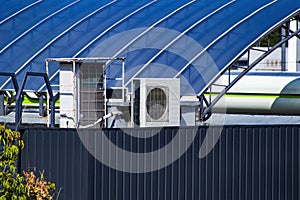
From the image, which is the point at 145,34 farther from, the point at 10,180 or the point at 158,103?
the point at 10,180

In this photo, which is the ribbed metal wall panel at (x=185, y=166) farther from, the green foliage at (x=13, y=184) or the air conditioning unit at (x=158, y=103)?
the air conditioning unit at (x=158, y=103)

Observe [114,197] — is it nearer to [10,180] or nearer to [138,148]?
[138,148]

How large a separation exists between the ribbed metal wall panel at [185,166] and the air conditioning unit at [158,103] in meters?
4.21

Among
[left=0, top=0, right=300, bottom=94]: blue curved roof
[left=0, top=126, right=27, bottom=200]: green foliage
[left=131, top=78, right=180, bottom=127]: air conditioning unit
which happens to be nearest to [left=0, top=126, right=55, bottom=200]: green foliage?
[left=0, top=126, right=27, bottom=200]: green foliage

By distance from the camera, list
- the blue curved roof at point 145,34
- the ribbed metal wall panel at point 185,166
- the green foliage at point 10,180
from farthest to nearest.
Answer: the blue curved roof at point 145,34 < the ribbed metal wall panel at point 185,166 < the green foliage at point 10,180

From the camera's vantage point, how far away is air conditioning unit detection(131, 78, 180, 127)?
60.2 feet

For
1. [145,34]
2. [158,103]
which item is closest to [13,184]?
[158,103]

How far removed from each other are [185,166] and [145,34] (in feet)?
32.2

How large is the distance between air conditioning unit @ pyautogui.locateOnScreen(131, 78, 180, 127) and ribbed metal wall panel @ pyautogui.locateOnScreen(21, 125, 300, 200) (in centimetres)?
421

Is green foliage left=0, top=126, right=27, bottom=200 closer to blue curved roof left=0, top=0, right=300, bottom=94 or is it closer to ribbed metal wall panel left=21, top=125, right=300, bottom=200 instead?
ribbed metal wall panel left=21, top=125, right=300, bottom=200

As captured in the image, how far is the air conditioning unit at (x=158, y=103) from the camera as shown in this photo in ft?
60.2

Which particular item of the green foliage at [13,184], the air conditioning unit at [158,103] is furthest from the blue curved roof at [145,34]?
the green foliage at [13,184]

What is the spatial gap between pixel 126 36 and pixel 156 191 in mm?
10085

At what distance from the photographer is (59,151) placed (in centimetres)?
1366
